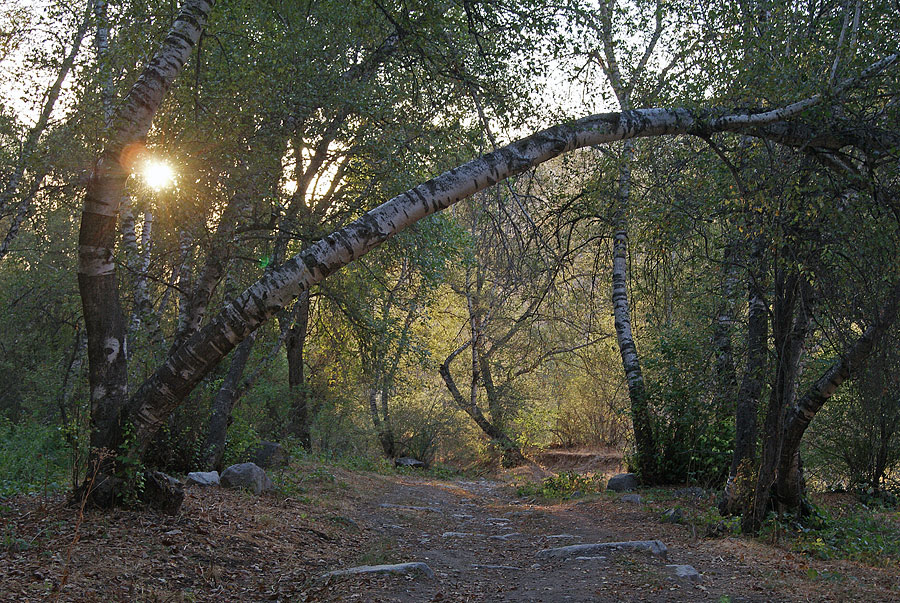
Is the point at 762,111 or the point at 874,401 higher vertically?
the point at 762,111

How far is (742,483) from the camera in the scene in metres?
6.93

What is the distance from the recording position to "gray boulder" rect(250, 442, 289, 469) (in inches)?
424

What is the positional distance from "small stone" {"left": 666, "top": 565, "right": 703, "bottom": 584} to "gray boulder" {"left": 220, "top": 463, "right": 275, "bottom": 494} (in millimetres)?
5387

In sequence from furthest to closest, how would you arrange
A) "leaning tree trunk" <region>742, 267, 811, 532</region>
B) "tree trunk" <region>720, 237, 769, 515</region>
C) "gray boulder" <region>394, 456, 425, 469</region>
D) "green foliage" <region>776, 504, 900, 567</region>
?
"gray boulder" <region>394, 456, 425, 469</region> → "tree trunk" <region>720, 237, 769, 515</region> → "leaning tree trunk" <region>742, 267, 811, 532</region> → "green foliage" <region>776, 504, 900, 567</region>

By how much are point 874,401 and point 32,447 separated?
11448mm

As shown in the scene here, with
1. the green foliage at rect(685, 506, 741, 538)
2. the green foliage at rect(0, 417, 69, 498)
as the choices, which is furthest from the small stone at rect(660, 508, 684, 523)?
the green foliage at rect(0, 417, 69, 498)

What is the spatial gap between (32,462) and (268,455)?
361 centimetres

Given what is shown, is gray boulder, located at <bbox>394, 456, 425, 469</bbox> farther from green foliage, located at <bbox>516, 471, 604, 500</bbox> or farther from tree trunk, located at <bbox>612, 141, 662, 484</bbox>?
tree trunk, located at <bbox>612, 141, 662, 484</bbox>

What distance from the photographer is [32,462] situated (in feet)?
27.7

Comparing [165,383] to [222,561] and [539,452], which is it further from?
[539,452]

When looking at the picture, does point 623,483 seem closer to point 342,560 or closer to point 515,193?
point 342,560

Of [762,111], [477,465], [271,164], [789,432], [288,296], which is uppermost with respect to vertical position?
[271,164]

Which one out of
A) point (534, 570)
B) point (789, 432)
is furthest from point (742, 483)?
point (534, 570)

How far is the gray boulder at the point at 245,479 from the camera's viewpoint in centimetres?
816
